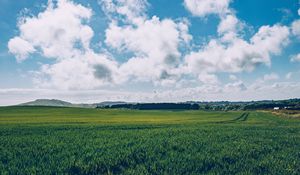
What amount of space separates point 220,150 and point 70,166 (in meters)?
9.88

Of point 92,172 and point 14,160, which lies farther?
point 14,160

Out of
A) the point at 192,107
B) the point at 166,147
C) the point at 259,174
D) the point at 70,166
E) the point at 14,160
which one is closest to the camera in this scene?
the point at 259,174

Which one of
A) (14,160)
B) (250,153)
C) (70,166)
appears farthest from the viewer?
(250,153)

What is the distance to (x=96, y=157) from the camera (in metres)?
15.3

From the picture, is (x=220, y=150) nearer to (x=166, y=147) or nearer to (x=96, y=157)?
(x=166, y=147)

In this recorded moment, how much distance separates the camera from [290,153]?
1738 cm

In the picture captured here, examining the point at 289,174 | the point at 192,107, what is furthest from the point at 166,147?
the point at 192,107

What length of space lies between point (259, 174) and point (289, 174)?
1378 mm

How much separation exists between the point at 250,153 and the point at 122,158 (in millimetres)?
8227

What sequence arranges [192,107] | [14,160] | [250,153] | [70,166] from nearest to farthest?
[70,166], [14,160], [250,153], [192,107]

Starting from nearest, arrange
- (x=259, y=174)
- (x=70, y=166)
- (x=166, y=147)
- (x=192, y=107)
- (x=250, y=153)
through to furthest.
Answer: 1. (x=259, y=174)
2. (x=70, y=166)
3. (x=250, y=153)
4. (x=166, y=147)
5. (x=192, y=107)

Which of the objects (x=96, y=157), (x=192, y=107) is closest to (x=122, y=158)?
(x=96, y=157)

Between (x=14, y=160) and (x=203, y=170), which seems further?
(x=14, y=160)

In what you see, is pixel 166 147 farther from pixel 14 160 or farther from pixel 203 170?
pixel 14 160
